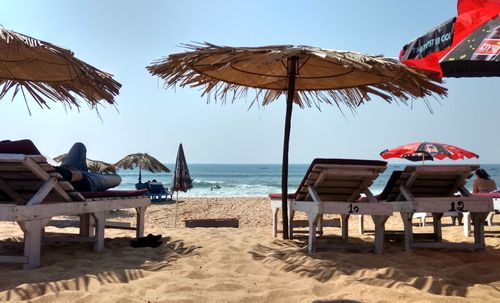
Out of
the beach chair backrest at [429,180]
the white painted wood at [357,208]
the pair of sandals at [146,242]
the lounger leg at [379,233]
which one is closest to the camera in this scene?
the white painted wood at [357,208]

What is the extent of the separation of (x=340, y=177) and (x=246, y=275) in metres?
1.48

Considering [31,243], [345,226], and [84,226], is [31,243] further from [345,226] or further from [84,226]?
[345,226]

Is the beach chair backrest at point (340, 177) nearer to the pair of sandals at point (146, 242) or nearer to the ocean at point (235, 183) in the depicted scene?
the pair of sandals at point (146, 242)

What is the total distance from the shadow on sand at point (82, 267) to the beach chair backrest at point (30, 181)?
20.4 inches

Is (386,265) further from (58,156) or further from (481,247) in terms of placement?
(58,156)

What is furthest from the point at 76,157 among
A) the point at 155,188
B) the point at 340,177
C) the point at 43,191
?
the point at 155,188

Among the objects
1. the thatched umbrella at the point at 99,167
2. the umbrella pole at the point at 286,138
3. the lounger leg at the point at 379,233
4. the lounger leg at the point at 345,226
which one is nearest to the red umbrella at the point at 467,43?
the lounger leg at the point at 379,233

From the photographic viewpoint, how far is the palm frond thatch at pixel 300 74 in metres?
3.88

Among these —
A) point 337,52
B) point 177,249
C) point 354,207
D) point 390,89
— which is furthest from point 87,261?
point 390,89

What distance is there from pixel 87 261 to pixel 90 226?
1.32 meters

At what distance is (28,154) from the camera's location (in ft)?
10.8

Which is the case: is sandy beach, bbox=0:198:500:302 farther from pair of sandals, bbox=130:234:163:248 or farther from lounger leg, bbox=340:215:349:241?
lounger leg, bbox=340:215:349:241

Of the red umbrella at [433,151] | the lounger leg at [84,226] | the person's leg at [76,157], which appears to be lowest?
the lounger leg at [84,226]

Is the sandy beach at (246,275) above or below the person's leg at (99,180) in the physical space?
below
